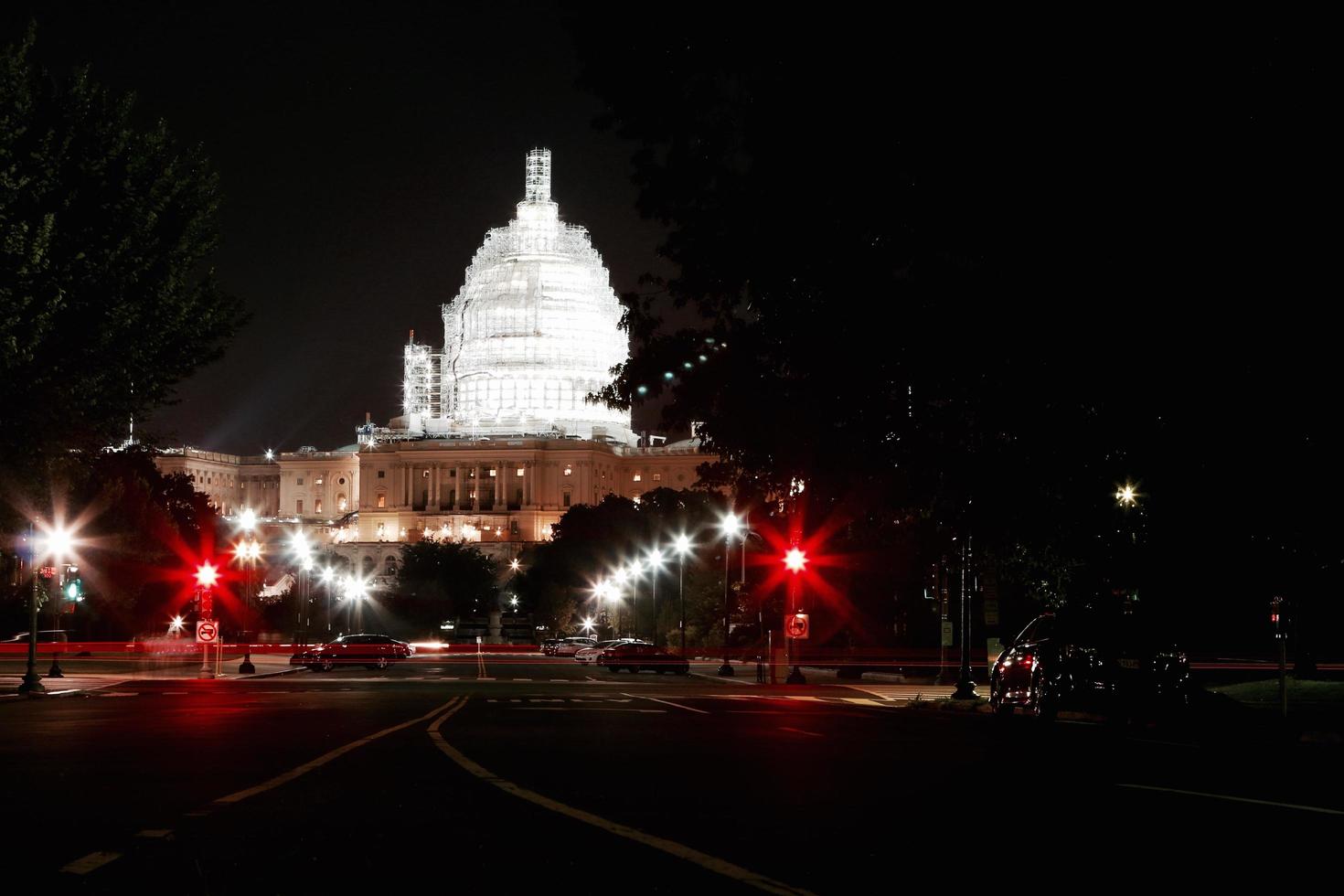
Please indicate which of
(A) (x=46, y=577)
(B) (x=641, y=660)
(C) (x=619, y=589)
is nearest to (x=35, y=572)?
(A) (x=46, y=577)

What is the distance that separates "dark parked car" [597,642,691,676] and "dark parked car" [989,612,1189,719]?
37.7 meters

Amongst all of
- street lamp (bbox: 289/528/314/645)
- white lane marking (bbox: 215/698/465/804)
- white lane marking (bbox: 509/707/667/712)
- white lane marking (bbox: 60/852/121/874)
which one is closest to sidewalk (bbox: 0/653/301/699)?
white lane marking (bbox: 509/707/667/712)

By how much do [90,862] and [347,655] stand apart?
195 feet

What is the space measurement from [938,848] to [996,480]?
1860cm

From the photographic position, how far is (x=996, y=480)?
28484 millimetres

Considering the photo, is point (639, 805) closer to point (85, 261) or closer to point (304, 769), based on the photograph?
point (304, 769)

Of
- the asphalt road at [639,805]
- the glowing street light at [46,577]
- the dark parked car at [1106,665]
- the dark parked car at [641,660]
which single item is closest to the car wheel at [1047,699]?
Result: the dark parked car at [1106,665]

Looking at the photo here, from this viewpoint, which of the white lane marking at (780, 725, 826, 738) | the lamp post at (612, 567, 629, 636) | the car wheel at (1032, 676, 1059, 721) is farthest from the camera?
the lamp post at (612, 567, 629, 636)

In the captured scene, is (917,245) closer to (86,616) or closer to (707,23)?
(707,23)

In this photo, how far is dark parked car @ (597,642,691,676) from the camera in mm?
67500

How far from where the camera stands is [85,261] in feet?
96.7

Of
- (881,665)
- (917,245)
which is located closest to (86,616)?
(881,665)

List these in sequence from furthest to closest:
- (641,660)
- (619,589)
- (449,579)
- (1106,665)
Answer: (449,579) < (619,589) < (641,660) < (1106,665)

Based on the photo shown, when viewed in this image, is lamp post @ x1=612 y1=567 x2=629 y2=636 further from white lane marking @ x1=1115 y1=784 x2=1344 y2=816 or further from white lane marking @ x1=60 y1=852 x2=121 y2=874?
white lane marking @ x1=60 y1=852 x2=121 y2=874
